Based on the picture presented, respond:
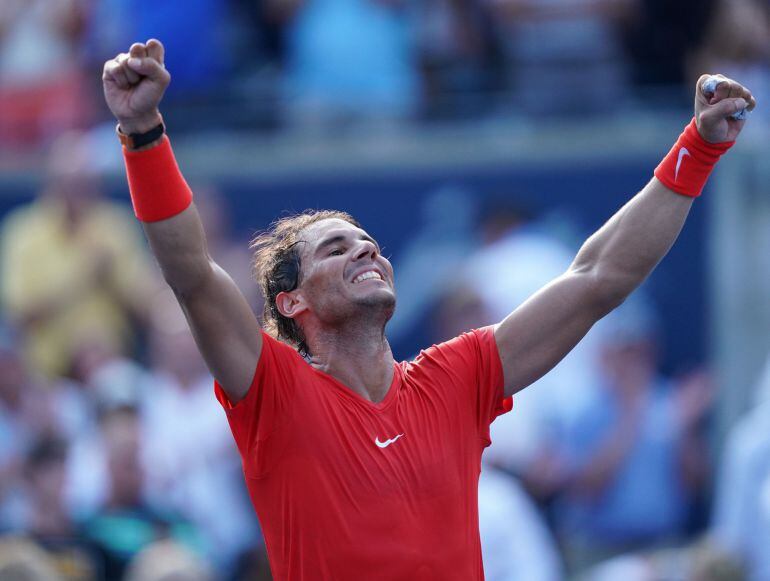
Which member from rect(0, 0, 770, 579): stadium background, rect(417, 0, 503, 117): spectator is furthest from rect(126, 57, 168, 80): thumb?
rect(417, 0, 503, 117): spectator

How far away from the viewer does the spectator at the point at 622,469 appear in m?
7.62

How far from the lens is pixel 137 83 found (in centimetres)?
358

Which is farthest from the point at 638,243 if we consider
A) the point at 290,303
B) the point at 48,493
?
the point at 48,493

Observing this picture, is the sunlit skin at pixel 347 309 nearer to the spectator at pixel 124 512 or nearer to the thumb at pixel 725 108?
the thumb at pixel 725 108

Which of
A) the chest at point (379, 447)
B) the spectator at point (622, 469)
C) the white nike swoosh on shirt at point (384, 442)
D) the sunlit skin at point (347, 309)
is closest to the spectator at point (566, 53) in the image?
the spectator at point (622, 469)

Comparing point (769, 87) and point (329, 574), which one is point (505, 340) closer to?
point (329, 574)

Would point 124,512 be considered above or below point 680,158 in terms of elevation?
above

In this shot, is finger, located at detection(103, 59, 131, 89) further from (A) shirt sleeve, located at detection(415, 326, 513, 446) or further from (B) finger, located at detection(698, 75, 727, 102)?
(B) finger, located at detection(698, 75, 727, 102)

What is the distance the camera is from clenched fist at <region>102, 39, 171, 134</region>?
3.54 meters

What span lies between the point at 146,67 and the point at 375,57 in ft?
19.6

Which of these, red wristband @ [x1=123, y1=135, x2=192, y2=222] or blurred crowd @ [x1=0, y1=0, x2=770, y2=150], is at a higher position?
blurred crowd @ [x1=0, y1=0, x2=770, y2=150]

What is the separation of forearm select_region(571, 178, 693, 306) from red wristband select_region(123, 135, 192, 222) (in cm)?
124

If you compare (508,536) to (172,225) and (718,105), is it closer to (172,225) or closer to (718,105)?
(718,105)

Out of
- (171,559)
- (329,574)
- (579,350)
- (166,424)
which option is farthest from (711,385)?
(329,574)
